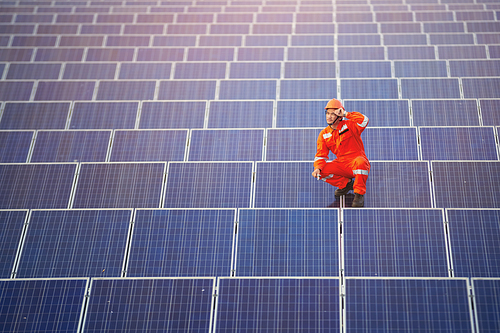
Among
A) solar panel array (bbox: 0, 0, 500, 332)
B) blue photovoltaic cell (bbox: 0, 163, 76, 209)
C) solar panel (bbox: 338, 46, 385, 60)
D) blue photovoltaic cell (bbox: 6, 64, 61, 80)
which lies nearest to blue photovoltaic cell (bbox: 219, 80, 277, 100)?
solar panel array (bbox: 0, 0, 500, 332)

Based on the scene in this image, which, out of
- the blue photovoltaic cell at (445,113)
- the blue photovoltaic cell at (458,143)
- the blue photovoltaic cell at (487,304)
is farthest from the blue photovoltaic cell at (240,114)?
the blue photovoltaic cell at (487,304)

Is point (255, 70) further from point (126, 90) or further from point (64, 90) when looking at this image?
point (64, 90)

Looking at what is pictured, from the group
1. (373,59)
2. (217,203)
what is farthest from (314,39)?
(217,203)

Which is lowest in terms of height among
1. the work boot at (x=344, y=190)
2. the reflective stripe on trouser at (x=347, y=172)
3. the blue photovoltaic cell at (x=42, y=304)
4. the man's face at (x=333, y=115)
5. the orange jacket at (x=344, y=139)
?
the blue photovoltaic cell at (x=42, y=304)

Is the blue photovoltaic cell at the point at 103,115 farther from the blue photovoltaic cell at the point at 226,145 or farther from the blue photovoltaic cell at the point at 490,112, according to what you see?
the blue photovoltaic cell at the point at 490,112

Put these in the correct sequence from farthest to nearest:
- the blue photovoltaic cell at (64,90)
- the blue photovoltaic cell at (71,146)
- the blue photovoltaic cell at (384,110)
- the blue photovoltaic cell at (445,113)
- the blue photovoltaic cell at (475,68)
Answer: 1. the blue photovoltaic cell at (475,68)
2. the blue photovoltaic cell at (64,90)
3. the blue photovoltaic cell at (384,110)
4. the blue photovoltaic cell at (445,113)
5. the blue photovoltaic cell at (71,146)

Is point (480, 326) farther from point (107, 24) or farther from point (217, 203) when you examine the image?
point (107, 24)

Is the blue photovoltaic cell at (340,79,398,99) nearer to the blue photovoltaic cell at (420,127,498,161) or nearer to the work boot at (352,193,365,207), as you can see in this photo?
the blue photovoltaic cell at (420,127,498,161)

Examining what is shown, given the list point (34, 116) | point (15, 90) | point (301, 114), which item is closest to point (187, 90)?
point (301, 114)
